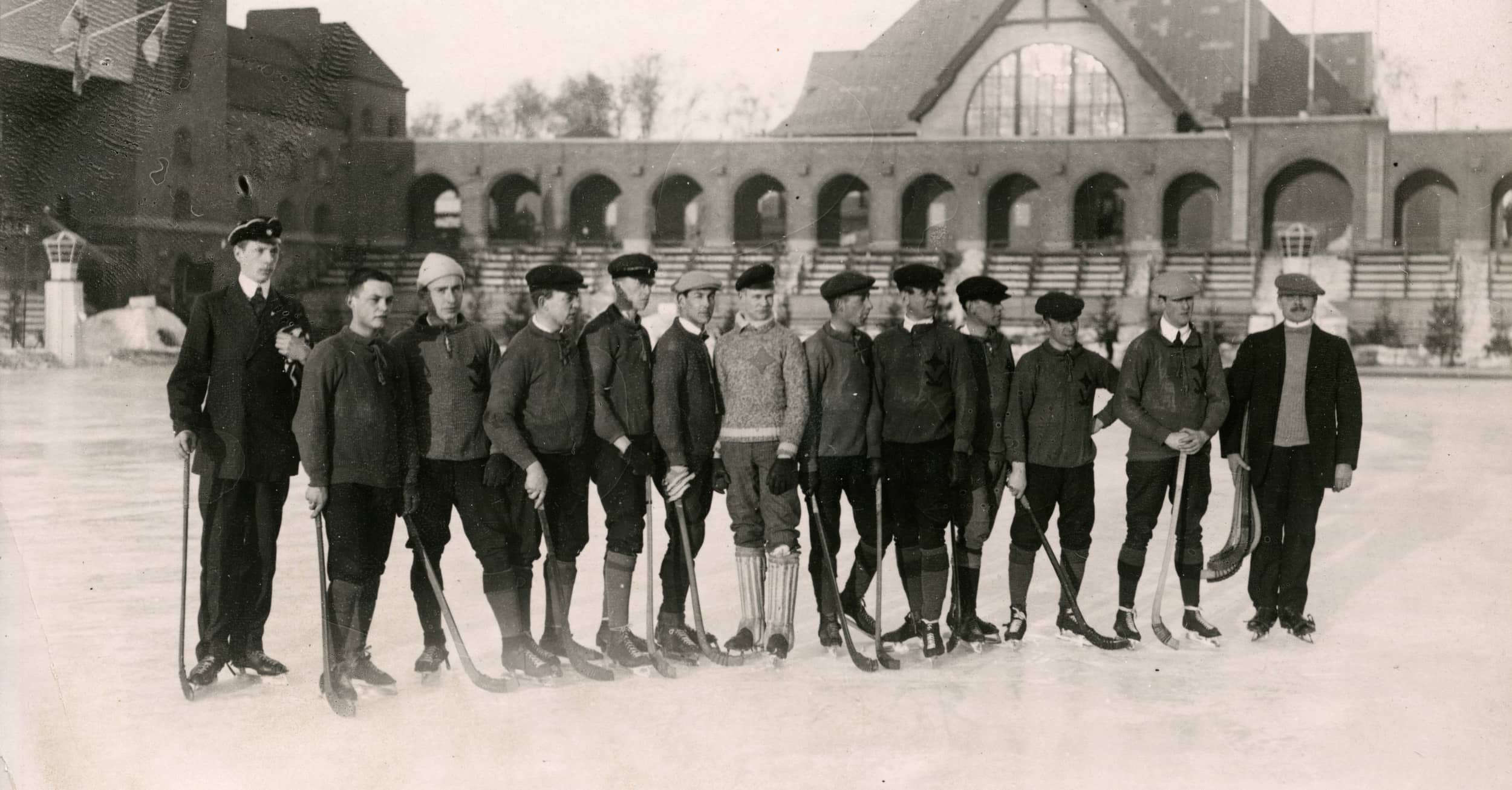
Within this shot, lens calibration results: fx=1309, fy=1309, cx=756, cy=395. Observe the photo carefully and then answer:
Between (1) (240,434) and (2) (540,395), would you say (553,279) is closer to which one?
(2) (540,395)

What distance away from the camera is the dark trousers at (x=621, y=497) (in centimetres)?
558

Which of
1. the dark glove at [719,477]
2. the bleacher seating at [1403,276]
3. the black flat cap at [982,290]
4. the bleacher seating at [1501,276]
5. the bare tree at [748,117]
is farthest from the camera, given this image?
the bare tree at [748,117]

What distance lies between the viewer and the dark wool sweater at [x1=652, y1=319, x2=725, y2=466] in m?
5.59

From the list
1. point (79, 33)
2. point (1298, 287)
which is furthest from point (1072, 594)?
point (79, 33)

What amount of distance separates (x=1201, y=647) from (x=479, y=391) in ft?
11.2

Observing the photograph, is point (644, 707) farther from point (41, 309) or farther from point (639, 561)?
point (41, 309)

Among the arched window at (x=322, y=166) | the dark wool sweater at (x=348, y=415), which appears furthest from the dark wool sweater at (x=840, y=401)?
the arched window at (x=322, y=166)

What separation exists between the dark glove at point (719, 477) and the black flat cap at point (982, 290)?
1361 mm

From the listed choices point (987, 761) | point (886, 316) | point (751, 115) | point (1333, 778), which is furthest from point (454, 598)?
point (751, 115)

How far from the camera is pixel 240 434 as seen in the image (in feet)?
17.1

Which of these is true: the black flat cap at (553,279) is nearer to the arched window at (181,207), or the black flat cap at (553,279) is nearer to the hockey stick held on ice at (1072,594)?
the hockey stick held on ice at (1072,594)

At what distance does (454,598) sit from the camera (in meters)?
6.71

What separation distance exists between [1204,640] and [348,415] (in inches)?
153

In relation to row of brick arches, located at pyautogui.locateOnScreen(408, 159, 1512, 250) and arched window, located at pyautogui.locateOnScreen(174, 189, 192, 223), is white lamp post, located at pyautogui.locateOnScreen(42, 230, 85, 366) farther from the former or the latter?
row of brick arches, located at pyautogui.locateOnScreen(408, 159, 1512, 250)
